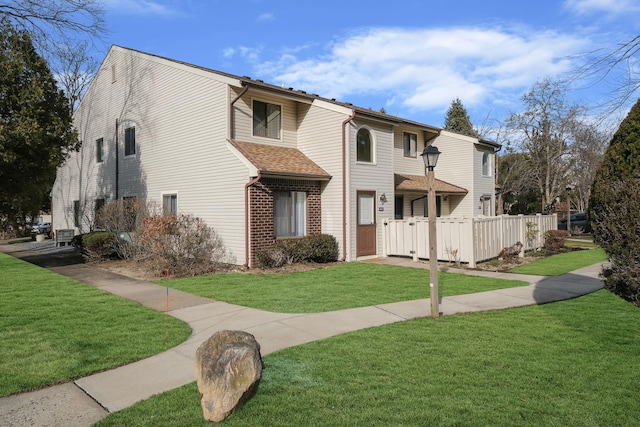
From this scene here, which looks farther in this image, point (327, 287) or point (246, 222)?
point (246, 222)

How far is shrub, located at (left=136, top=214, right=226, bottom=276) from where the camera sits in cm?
1232

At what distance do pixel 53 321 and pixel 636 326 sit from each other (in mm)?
9131

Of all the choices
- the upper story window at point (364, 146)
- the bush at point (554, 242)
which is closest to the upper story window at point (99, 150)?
the upper story window at point (364, 146)

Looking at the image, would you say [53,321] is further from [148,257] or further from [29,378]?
[148,257]

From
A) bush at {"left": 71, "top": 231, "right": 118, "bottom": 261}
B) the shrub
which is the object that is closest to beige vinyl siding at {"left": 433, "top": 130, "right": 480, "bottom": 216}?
the shrub

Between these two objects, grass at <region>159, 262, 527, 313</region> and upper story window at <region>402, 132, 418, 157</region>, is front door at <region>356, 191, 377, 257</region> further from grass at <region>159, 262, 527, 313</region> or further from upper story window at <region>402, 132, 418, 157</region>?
upper story window at <region>402, 132, 418, 157</region>

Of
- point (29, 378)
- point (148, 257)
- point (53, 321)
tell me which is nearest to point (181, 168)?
point (148, 257)

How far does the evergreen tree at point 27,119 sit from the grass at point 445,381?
11636mm

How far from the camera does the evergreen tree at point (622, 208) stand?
4.70m

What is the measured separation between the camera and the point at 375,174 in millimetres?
15648

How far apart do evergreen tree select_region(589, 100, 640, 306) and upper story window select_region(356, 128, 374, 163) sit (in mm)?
10366

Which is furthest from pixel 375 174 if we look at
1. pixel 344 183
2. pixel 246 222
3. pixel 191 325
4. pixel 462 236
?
pixel 191 325

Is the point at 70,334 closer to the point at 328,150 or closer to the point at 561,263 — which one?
the point at 328,150

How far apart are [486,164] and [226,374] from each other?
21.4 metres
